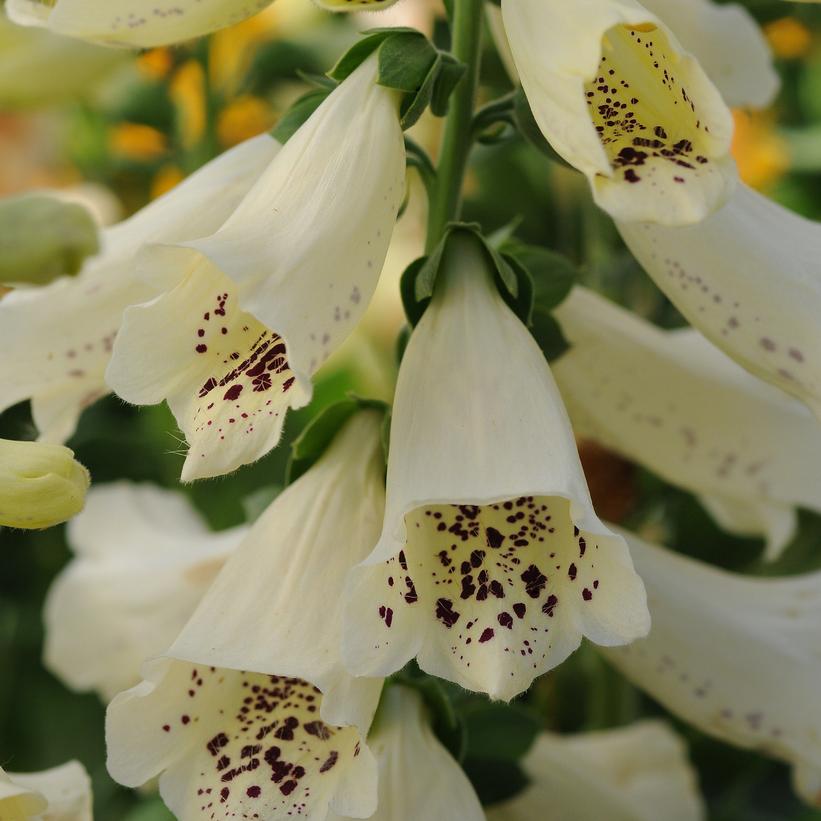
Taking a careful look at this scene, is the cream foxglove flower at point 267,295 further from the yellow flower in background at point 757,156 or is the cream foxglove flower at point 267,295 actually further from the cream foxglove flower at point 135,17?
the yellow flower in background at point 757,156

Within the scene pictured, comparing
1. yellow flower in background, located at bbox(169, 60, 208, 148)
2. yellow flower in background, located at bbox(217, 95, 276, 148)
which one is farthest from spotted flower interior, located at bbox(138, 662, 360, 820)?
yellow flower in background, located at bbox(217, 95, 276, 148)

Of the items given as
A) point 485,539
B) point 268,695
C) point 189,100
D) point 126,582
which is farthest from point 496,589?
point 189,100

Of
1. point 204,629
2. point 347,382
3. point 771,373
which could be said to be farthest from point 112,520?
point 771,373

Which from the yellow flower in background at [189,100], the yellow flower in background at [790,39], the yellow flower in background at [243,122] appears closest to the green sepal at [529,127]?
the yellow flower in background at [189,100]

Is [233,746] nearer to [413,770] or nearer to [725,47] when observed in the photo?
[413,770]

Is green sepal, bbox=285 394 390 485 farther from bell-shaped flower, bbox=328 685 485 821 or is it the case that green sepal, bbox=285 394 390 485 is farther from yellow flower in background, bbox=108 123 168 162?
yellow flower in background, bbox=108 123 168 162

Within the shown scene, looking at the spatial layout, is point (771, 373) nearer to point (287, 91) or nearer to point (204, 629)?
point (204, 629)
